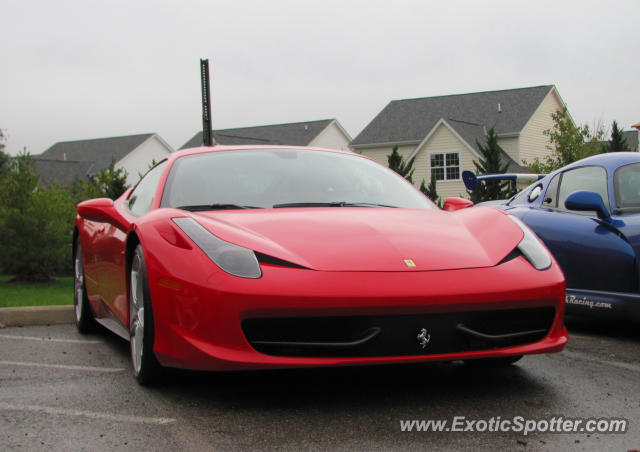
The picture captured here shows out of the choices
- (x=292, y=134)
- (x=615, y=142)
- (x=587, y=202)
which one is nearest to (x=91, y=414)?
(x=587, y=202)

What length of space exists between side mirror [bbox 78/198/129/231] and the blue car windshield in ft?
11.5

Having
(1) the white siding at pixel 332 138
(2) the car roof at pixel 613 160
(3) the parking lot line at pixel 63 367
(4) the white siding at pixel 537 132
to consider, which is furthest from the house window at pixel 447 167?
(3) the parking lot line at pixel 63 367

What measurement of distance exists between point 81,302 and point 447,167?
113 feet

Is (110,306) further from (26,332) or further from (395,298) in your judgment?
(395,298)

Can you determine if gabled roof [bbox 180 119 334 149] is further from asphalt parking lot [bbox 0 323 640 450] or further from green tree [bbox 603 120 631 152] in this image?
asphalt parking lot [bbox 0 323 640 450]

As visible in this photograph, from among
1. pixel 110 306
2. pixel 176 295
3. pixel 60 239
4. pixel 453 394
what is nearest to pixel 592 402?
pixel 453 394

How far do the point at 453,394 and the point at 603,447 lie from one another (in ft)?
3.00

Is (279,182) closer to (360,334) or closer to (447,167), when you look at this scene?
(360,334)

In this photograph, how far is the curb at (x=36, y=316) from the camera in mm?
6811

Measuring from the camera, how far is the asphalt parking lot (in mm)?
3006

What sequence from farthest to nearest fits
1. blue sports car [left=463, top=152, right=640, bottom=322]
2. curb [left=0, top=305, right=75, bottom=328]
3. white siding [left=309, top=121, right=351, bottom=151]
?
white siding [left=309, top=121, right=351, bottom=151] → curb [left=0, top=305, right=75, bottom=328] → blue sports car [left=463, top=152, right=640, bottom=322]

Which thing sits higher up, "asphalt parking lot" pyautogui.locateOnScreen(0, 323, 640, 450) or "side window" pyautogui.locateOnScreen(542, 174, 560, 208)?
"side window" pyautogui.locateOnScreen(542, 174, 560, 208)

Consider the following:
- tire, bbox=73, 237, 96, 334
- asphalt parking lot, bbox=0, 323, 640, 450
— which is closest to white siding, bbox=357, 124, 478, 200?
tire, bbox=73, 237, 96, 334

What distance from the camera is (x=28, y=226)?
19.1 m
